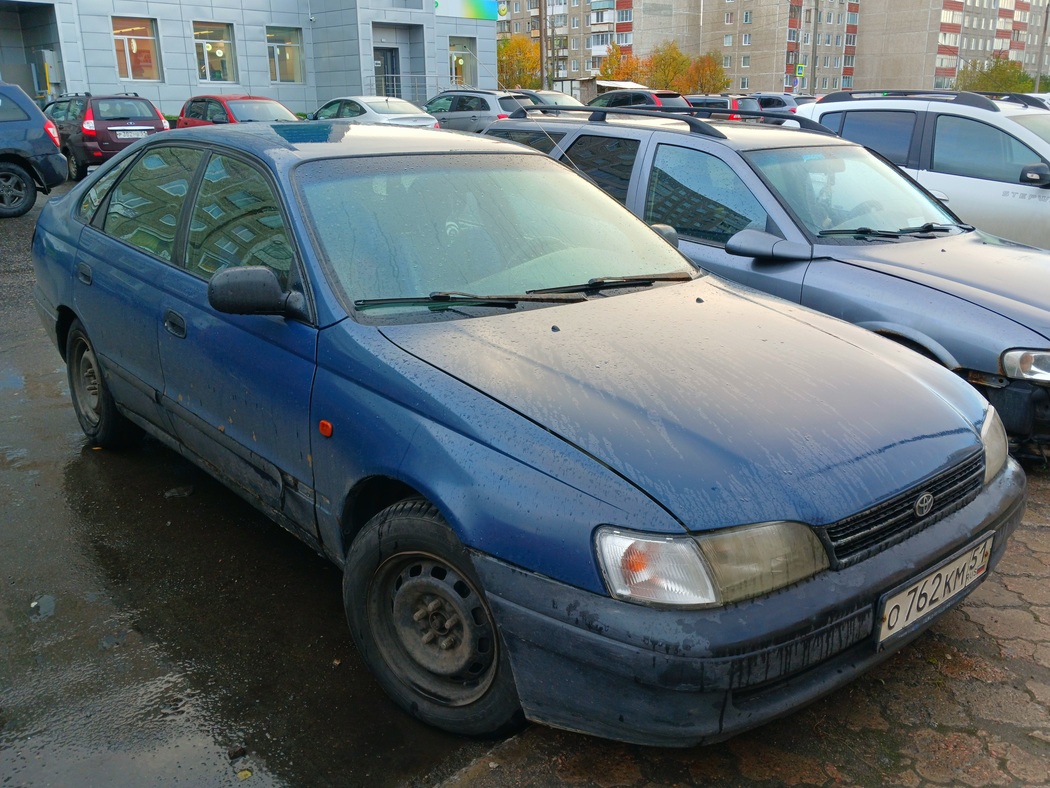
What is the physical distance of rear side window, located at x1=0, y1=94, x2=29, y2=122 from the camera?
41.1 ft

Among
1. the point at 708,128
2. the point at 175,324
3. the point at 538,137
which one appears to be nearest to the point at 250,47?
the point at 538,137

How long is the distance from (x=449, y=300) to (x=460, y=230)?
15.6 inches

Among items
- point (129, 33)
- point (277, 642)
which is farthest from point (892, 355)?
point (129, 33)

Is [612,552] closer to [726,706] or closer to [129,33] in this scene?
[726,706]

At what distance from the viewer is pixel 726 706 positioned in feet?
6.99

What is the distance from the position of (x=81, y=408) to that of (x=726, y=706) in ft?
12.7

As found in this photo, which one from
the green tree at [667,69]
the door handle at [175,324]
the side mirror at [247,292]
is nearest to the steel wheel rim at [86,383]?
the door handle at [175,324]

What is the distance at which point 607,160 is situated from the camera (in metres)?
5.73

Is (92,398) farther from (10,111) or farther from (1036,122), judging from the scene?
(10,111)

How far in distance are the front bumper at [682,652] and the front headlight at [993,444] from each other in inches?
24.9

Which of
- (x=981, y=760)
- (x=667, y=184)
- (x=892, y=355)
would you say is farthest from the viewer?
(x=667, y=184)

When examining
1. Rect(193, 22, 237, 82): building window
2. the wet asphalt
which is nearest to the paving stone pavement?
the wet asphalt

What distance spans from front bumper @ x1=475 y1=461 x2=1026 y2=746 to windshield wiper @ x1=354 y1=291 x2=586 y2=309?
1.00 m

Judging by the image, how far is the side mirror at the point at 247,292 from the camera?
2871mm
